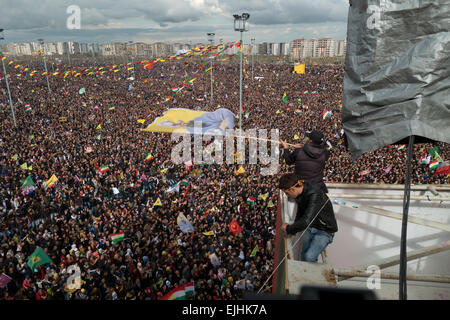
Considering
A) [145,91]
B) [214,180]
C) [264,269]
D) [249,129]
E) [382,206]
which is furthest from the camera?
[145,91]

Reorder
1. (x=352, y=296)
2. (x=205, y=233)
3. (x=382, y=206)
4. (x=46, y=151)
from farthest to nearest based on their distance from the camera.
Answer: (x=46, y=151) → (x=205, y=233) → (x=382, y=206) → (x=352, y=296)

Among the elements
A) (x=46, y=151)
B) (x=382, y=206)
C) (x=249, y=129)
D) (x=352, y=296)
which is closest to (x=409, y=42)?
(x=352, y=296)

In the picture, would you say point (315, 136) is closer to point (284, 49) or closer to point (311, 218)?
point (311, 218)

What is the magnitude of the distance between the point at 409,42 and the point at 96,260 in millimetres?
9240

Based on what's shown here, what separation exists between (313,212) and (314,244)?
1.25 feet

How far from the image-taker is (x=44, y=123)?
77.0ft

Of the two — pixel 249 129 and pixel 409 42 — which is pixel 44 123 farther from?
pixel 409 42

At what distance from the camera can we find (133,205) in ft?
39.2

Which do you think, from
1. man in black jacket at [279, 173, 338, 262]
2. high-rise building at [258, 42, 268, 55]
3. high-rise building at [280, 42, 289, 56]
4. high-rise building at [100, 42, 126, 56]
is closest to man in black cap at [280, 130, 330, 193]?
man in black jacket at [279, 173, 338, 262]

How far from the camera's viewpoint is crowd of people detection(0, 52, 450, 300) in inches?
317

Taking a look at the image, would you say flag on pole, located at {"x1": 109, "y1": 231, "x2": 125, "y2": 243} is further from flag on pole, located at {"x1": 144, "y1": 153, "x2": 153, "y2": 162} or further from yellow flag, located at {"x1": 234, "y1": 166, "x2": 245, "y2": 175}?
flag on pole, located at {"x1": 144, "y1": 153, "x2": 153, "y2": 162}
